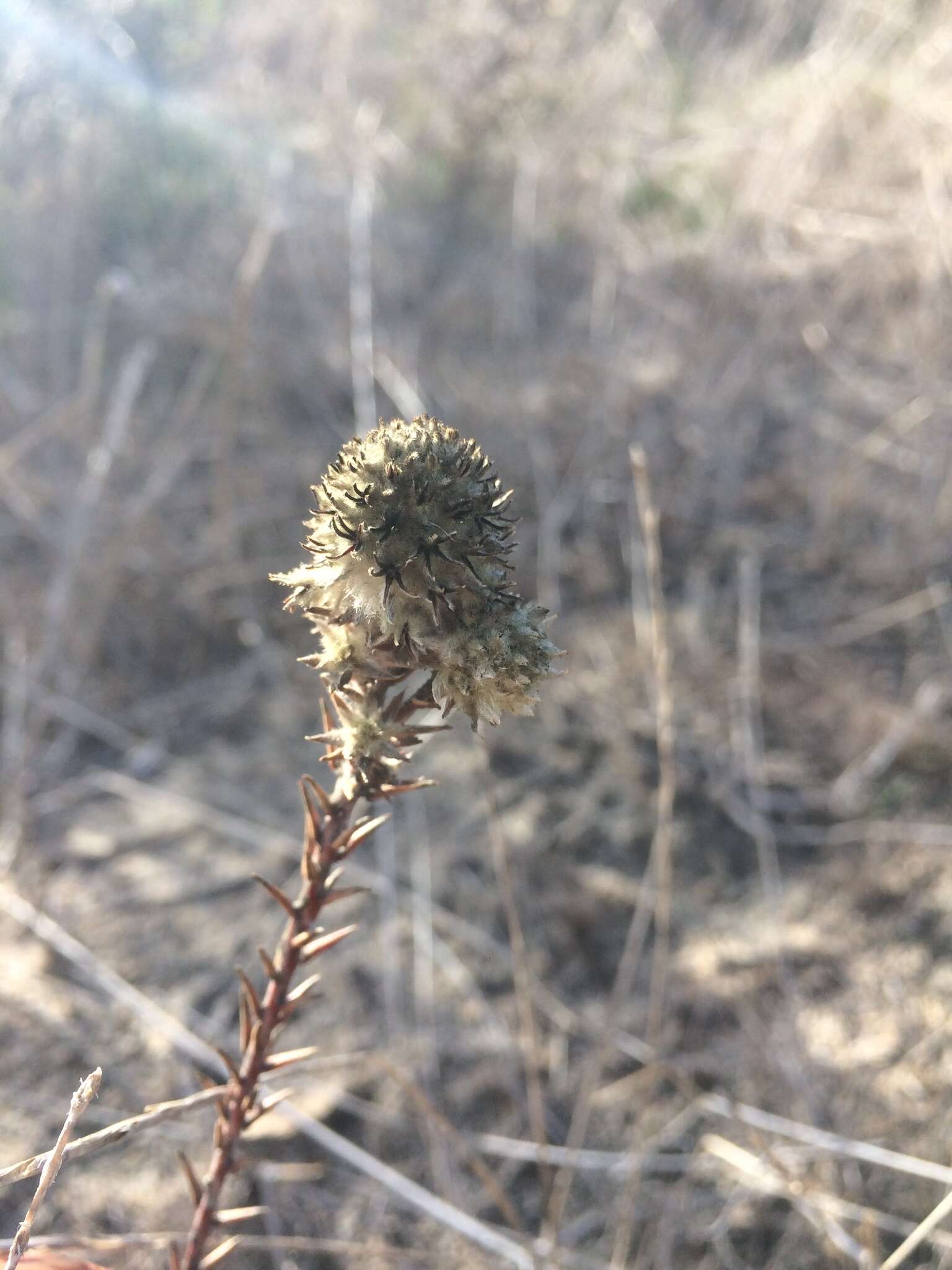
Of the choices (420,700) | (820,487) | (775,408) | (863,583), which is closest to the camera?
(420,700)

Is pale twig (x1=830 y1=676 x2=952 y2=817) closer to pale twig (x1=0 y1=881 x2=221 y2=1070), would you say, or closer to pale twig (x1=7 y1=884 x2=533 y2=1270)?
pale twig (x1=7 y1=884 x2=533 y2=1270)

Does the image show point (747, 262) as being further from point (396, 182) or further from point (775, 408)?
point (396, 182)

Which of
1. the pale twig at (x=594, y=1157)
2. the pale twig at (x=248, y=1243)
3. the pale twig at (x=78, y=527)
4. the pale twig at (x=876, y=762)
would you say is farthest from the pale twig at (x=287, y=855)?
the pale twig at (x=876, y=762)

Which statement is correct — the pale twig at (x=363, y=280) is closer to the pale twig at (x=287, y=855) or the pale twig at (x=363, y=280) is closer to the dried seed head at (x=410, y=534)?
the pale twig at (x=287, y=855)

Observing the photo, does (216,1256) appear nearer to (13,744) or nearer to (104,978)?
(104,978)

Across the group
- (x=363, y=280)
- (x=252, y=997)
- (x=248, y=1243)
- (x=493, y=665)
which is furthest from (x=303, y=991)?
(x=363, y=280)

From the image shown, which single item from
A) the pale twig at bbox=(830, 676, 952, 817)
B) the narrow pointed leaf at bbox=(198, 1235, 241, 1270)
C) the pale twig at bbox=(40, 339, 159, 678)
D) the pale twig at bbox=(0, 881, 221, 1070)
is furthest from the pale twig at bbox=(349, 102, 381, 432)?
the narrow pointed leaf at bbox=(198, 1235, 241, 1270)

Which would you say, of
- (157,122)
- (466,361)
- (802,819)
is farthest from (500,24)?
(802,819)
